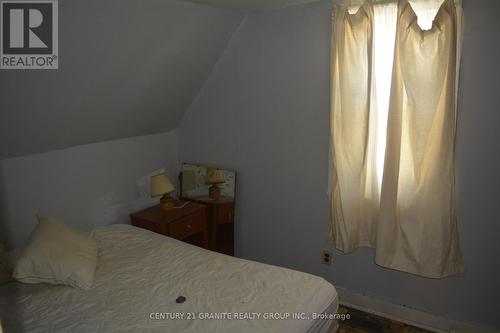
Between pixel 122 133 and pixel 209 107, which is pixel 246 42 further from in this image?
pixel 122 133

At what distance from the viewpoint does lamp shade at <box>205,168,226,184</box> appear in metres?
3.11

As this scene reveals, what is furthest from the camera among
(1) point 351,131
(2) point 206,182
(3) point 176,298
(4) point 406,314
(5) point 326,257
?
(2) point 206,182

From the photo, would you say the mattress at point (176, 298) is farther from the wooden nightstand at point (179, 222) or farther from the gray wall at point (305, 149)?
the gray wall at point (305, 149)

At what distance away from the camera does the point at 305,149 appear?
270 cm

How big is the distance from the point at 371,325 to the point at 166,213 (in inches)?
65.7

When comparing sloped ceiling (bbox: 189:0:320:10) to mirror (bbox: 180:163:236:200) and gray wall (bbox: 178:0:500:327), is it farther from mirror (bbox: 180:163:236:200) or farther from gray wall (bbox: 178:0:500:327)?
mirror (bbox: 180:163:236:200)

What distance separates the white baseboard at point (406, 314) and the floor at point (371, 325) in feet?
0.13

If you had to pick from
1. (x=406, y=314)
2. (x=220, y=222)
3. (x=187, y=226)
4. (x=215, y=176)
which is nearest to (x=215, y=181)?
(x=215, y=176)

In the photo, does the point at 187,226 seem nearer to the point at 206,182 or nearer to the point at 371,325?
the point at 206,182

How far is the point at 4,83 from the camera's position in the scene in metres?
1.80

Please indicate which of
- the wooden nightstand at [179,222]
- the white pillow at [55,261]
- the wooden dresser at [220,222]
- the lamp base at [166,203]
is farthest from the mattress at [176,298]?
the wooden dresser at [220,222]

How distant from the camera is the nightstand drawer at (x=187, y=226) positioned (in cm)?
274

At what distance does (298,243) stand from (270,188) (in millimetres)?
486

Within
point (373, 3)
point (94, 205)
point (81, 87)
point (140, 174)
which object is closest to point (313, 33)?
point (373, 3)
